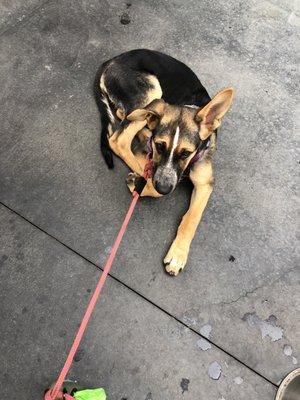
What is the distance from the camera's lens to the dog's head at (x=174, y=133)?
138 inches

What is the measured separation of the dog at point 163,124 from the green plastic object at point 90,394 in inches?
42.2

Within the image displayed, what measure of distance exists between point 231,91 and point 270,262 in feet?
4.99

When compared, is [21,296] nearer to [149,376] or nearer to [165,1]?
[149,376]

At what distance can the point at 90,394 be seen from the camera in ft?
10.1

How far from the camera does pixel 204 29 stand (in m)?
5.31

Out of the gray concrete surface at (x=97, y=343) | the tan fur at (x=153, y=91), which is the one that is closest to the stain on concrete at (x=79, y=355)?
the gray concrete surface at (x=97, y=343)

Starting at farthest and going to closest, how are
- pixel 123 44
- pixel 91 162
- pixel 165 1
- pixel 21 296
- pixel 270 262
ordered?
1. pixel 165 1
2. pixel 123 44
3. pixel 91 162
4. pixel 270 262
5. pixel 21 296

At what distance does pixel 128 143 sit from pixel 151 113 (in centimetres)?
62

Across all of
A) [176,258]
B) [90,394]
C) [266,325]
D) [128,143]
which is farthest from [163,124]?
[90,394]

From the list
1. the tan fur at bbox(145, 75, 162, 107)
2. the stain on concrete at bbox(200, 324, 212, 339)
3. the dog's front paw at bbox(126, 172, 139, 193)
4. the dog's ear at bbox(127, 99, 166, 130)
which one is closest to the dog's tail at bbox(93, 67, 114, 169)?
the dog's front paw at bbox(126, 172, 139, 193)

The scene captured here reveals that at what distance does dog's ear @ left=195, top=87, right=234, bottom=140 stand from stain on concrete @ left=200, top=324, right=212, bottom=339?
57.5 inches

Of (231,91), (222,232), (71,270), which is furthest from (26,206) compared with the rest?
(231,91)

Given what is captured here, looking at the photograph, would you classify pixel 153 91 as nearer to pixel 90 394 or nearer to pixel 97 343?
pixel 97 343

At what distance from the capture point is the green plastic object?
9.83 feet
